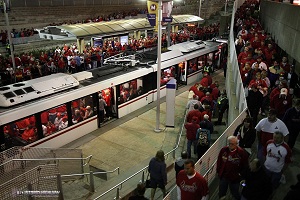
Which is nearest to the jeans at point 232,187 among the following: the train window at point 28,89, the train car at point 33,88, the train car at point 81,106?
the train car at point 81,106

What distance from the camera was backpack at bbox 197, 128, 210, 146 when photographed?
29.5ft

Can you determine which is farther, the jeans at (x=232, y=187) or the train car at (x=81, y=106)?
the train car at (x=81, y=106)

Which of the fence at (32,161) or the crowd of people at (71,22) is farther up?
the crowd of people at (71,22)

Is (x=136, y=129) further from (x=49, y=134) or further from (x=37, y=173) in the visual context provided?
(x=37, y=173)

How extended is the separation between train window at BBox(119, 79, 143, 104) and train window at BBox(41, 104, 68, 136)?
3.68 m

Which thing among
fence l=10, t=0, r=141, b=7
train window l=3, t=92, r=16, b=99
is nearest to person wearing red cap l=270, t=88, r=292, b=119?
train window l=3, t=92, r=16, b=99

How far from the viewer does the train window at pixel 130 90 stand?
15.4m

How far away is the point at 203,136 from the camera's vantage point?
898 cm

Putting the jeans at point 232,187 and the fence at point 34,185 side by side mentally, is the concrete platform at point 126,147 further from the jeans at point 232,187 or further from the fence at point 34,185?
the jeans at point 232,187

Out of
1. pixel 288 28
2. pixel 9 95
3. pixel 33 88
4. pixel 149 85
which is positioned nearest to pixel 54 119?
pixel 33 88

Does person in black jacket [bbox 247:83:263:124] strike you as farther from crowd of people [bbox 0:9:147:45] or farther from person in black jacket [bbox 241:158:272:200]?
crowd of people [bbox 0:9:147:45]

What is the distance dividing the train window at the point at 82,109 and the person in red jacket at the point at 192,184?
8.21m

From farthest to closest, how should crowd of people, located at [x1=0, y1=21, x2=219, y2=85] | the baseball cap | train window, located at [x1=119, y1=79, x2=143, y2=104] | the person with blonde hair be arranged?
crowd of people, located at [x1=0, y1=21, x2=219, y2=85], train window, located at [x1=119, y1=79, x2=143, y2=104], the baseball cap, the person with blonde hair

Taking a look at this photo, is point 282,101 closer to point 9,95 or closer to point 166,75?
point 9,95
